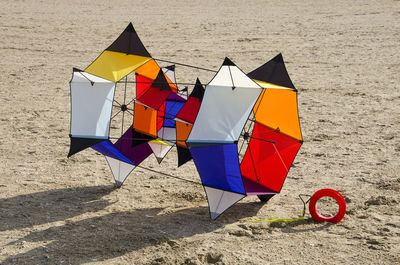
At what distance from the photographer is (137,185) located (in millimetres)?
7473

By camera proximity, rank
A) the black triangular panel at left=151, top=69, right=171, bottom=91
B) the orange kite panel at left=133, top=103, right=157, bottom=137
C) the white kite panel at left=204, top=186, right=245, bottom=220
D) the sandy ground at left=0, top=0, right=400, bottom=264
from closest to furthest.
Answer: the sandy ground at left=0, top=0, right=400, bottom=264 < the white kite panel at left=204, top=186, right=245, bottom=220 < the black triangular panel at left=151, top=69, right=171, bottom=91 < the orange kite panel at left=133, top=103, right=157, bottom=137

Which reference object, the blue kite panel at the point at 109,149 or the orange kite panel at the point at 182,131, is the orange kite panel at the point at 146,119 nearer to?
the orange kite panel at the point at 182,131

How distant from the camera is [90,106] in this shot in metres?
6.32

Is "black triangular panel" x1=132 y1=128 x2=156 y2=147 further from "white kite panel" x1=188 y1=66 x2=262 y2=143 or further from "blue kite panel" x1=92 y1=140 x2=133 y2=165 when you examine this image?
"white kite panel" x1=188 y1=66 x2=262 y2=143

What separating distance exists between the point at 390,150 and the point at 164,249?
13.6 ft

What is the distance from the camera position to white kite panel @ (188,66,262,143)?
19.6ft

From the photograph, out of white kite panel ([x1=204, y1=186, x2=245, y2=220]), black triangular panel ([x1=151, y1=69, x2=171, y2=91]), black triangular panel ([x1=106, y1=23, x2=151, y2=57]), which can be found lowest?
white kite panel ([x1=204, y1=186, x2=245, y2=220])

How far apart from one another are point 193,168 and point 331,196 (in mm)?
2190

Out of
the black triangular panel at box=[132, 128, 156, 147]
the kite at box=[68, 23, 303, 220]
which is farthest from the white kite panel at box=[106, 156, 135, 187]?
the black triangular panel at box=[132, 128, 156, 147]

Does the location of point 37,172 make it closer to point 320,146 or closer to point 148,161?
point 148,161

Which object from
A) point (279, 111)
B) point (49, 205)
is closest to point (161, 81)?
point (279, 111)

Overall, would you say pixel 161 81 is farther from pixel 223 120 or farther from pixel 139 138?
pixel 223 120

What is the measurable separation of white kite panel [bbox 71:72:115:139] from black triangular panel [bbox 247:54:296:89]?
1.54 meters

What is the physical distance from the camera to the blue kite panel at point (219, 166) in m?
6.05
